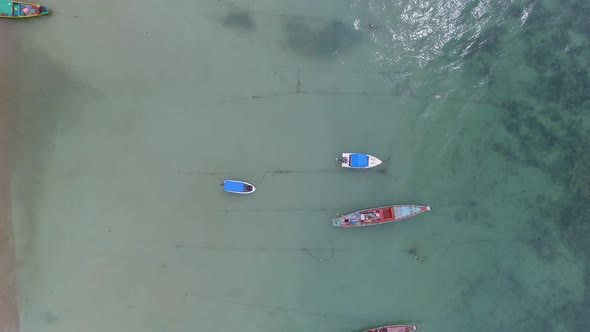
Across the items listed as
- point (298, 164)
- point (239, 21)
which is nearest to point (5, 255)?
point (298, 164)

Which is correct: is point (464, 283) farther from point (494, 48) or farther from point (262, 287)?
point (494, 48)

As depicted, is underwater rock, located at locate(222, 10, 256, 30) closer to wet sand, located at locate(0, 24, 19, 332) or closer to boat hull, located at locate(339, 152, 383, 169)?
boat hull, located at locate(339, 152, 383, 169)

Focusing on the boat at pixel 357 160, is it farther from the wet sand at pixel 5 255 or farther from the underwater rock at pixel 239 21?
the wet sand at pixel 5 255

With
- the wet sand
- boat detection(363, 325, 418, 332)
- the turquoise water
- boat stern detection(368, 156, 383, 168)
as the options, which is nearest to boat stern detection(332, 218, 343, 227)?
the turquoise water

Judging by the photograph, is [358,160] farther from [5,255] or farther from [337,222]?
[5,255]

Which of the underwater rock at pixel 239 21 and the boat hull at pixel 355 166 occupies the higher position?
the underwater rock at pixel 239 21

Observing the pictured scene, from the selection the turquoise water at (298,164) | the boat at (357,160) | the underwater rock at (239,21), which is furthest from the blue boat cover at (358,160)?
the underwater rock at (239,21)
